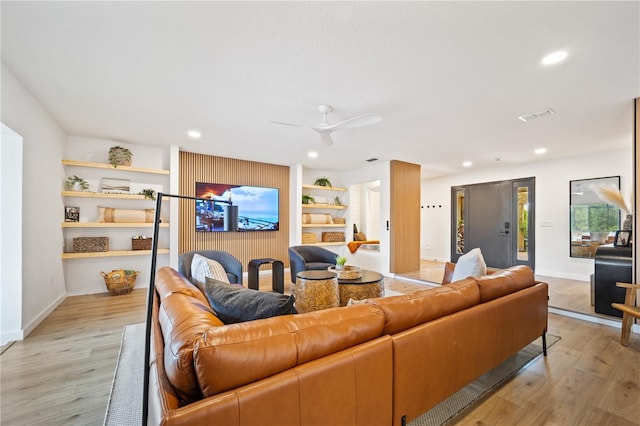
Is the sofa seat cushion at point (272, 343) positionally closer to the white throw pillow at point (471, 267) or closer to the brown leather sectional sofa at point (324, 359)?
the brown leather sectional sofa at point (324, 359)

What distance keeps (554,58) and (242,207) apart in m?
5.01

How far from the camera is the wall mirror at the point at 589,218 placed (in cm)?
512

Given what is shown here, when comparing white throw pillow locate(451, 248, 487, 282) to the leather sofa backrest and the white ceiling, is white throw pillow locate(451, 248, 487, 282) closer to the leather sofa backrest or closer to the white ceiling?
the white ceiling

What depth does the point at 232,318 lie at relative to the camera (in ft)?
4.73

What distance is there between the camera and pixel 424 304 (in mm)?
1620

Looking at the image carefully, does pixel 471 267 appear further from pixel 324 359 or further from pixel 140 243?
pixel 140 243

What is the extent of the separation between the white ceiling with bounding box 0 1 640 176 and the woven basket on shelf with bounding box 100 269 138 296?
7.14 ft

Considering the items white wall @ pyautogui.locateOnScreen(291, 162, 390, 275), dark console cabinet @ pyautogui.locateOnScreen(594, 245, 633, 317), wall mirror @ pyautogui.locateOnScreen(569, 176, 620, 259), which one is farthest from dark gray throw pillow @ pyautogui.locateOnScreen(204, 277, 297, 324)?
wall mirror @ pyautogui.locateOnScreen(569, 176, 620, 259)

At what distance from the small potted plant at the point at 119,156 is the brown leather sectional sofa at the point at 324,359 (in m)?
3.60

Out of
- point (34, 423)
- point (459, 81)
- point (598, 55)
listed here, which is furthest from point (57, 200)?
point (598, 55)

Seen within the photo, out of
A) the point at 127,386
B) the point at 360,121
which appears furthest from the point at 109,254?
the point at 360,121

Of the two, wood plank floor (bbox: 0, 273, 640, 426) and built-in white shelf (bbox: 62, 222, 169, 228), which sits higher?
built-in white shelf (bbox: 62, 222, 169, 228)

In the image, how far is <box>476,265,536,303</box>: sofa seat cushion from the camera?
2031 millimetres

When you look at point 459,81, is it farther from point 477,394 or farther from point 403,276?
point 403,276
